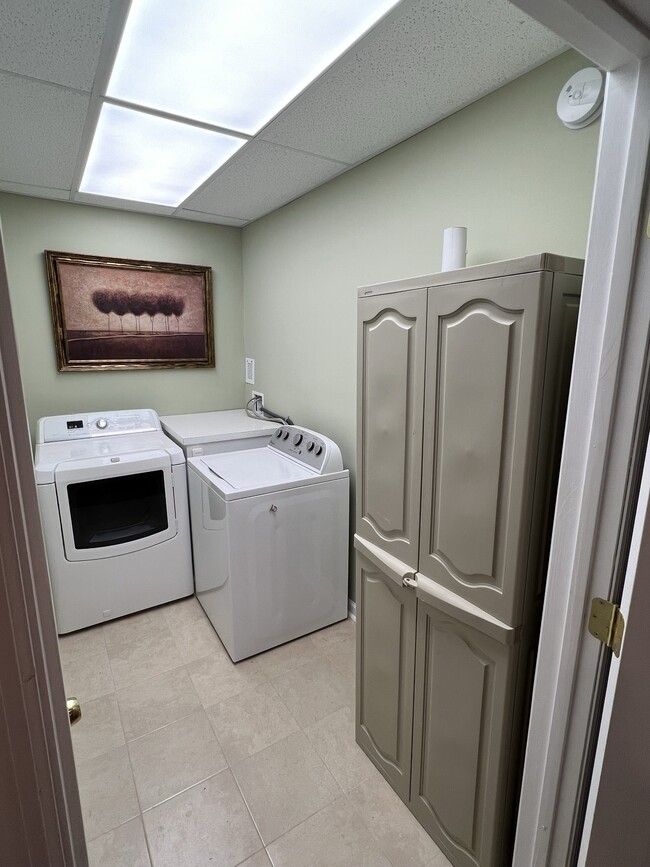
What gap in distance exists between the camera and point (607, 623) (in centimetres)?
84

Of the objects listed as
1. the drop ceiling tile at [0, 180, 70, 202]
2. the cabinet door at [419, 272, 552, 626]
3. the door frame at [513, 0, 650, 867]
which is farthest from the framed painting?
the door frame at [513, 0, 650, 867]

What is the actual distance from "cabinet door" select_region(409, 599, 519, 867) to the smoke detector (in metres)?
1.45

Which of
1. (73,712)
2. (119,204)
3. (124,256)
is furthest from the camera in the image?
(124,256)

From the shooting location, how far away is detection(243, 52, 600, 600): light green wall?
138cm

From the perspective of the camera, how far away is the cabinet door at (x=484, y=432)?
1.00 m

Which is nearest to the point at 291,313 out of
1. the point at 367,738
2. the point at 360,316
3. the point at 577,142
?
the point at 360,316

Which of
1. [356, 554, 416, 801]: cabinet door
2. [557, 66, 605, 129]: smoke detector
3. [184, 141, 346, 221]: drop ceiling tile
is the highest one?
[184, 141, 346, 221]: drop ceiling tile

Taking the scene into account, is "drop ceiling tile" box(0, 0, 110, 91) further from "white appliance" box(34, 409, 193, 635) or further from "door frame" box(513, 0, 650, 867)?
"white appliance" box(34, 409, 193, 635)

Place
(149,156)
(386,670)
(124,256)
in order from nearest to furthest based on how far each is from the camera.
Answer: (386,670), (149,156), (124,256)

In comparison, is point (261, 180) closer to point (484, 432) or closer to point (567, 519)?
point (484, 432)

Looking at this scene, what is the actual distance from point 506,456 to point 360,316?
679 mm

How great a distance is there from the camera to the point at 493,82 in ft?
4.79

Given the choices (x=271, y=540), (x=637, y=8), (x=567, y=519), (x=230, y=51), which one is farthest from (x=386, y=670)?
(x=230, y=51)

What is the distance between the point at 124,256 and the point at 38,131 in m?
1.13
